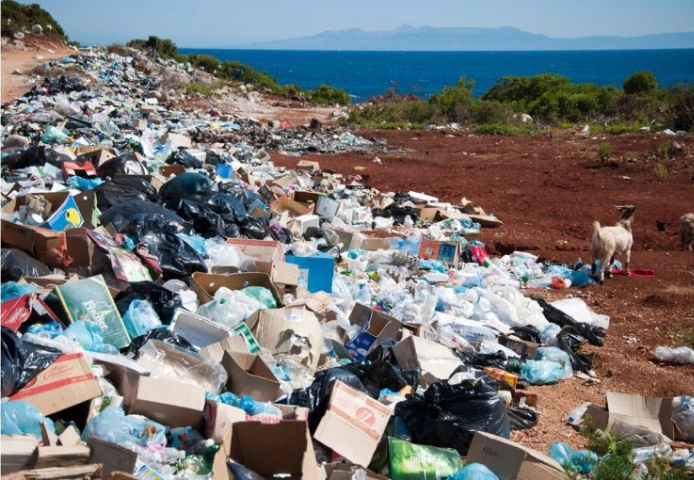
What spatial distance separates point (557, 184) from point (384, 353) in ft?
29.6

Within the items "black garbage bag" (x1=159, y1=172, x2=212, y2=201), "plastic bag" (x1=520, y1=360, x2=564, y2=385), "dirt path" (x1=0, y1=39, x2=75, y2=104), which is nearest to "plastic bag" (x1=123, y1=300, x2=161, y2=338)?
"black garbage bag" (x1=159, y1=172, x2=212, y2=201)

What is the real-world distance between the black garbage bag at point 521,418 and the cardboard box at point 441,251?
9.72ft

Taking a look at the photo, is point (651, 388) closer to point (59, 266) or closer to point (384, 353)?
point (384, 353)

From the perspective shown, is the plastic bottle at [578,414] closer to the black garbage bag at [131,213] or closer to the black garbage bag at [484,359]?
the black garbage bag at [484,359]

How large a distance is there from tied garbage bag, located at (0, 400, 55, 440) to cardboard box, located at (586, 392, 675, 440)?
3200 millimetres

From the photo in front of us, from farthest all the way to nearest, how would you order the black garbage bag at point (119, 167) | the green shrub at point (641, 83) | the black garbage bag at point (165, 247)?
1. the green shrub at point (641, 83)
2. the black garbage bag at point (119, 167)
3. the black garbage bag at point (165, 247)

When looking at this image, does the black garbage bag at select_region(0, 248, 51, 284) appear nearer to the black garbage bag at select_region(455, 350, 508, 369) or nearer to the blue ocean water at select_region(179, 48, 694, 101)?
the black garbage bag at select_region(455, 350, 508, 369)

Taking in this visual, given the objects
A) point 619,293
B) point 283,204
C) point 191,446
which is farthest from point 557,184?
point 191,446

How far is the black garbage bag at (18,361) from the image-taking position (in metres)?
3.22

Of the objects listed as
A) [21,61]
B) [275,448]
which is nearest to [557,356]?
[275,448]

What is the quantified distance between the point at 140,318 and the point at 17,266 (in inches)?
39.1

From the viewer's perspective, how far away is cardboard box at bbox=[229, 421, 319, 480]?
121 inches

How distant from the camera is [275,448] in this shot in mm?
3107

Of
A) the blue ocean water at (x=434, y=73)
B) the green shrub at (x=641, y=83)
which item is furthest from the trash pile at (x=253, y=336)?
the blue ocean water at (x=434, y=73)
